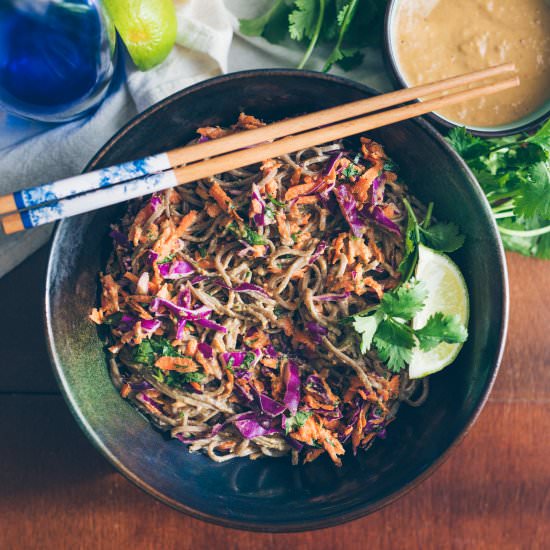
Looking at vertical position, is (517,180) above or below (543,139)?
below

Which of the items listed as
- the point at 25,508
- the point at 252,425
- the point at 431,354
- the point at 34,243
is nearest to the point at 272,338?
the point at 252,425

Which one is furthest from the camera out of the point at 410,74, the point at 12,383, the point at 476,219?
the point at 12,383

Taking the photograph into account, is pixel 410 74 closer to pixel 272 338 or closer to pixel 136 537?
pixel 272 338

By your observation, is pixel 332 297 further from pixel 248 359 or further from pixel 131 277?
pixel 131 277

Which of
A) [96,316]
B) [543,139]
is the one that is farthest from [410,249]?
[96,316]

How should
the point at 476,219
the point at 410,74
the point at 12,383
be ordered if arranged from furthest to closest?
the point at 12,383
the point at 410,74
the point at 476,219

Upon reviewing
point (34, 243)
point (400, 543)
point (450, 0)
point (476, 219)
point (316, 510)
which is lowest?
point (400, 543)
